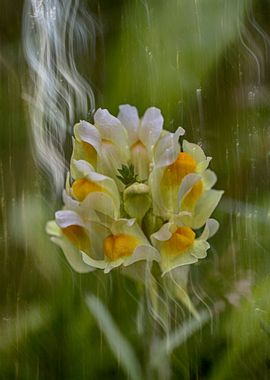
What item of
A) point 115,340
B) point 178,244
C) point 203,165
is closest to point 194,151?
point 203,165

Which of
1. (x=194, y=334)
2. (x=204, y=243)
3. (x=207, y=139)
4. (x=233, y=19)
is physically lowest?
(x=194, y=334)

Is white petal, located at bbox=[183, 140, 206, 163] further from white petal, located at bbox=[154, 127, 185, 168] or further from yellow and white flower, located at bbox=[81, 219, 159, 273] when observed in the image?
yellow and white flower, located at bbox=[81, 219, 159, 273]

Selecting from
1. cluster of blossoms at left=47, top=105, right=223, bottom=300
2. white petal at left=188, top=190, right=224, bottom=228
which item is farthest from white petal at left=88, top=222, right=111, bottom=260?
white petal at left=188, top=190, right=224, bottom=228

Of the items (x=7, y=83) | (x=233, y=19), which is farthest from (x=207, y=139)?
(x=7, y=83)

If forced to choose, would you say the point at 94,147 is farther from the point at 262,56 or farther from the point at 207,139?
the point at 262,56

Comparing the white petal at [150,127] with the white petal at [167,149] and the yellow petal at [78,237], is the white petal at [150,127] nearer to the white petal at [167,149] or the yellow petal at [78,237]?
the white petal at [167,149]

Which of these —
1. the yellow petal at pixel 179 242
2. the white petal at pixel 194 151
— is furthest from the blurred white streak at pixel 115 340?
the white petal at pixel 194 151

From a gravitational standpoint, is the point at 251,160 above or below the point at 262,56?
below
